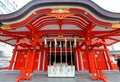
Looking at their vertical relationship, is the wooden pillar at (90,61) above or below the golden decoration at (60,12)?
below

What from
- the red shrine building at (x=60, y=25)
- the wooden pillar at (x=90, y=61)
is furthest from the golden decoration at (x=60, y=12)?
the wooden pillar at (x=90, y=61)

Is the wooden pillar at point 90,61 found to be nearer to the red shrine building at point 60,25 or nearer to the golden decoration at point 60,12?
the red shrine building at point 60,25

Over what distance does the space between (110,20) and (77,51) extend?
505 centimetres

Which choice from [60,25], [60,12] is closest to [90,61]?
[60,25]

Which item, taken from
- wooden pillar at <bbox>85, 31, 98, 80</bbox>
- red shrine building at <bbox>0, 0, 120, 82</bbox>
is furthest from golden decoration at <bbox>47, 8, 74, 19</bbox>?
wooden pillar at <bbox>85, 31, 98, 80</bbox>

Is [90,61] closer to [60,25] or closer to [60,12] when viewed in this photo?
[60,25]

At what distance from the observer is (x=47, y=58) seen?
11.8m

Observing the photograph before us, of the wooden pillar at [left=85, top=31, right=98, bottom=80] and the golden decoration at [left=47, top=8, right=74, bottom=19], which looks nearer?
the golden decoration at [left=47, top=8, right=74, bottom=19]

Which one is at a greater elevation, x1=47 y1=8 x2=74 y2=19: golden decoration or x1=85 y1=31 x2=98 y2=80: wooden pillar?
x1=47 y1=8 x2=74 y2=19: golden decoration

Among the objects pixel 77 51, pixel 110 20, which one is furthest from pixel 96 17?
pixel 77 51

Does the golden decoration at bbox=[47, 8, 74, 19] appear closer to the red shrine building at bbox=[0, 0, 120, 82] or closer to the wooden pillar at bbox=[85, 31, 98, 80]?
the red shrine building at bbox=[0, 0, 120, 82]

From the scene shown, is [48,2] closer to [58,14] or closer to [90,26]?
[58,14]

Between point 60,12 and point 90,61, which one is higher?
point 60,12

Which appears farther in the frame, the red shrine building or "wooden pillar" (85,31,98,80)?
"wooden pillar" (85,31,98,80)
